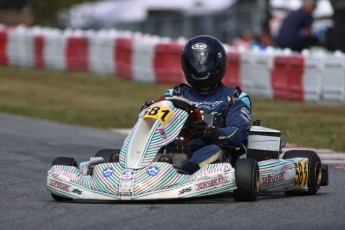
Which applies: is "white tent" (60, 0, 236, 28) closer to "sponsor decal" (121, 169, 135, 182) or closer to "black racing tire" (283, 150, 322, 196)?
"black racing tire" (283, 150, 322, 196)

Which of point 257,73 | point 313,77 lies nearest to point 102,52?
point 257,73

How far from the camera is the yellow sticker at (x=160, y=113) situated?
7484 mm

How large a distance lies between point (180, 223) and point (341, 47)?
47.4 feet

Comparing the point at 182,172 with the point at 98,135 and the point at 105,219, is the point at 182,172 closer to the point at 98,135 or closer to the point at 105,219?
the point at 105,219

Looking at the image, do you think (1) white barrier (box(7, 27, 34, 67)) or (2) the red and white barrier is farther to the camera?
(1) white barrier (box(7, 27, 34, 67))

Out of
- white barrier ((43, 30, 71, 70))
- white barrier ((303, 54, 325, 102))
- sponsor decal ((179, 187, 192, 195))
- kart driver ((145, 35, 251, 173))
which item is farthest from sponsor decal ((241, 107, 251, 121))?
white barrier ((43, 30, 71, 70))

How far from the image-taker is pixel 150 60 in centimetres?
2378

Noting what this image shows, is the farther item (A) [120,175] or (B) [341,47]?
(B) [341,47]

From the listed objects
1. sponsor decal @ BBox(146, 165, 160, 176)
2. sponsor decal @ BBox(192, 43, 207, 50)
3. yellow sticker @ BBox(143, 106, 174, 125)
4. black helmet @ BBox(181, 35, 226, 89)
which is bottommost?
sponsor decal @ BBox(146, 165, 160, 176)

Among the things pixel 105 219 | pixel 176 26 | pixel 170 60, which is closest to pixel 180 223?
pixel 105 219

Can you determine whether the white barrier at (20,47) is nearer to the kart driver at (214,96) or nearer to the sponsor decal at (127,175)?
the kart driver at (214,96)

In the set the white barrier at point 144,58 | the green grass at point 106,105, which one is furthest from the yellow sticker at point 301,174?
the white barrier at point 144,58

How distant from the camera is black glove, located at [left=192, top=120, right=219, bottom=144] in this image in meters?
7.59

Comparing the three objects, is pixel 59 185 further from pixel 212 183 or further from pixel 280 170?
pixel 280 170
